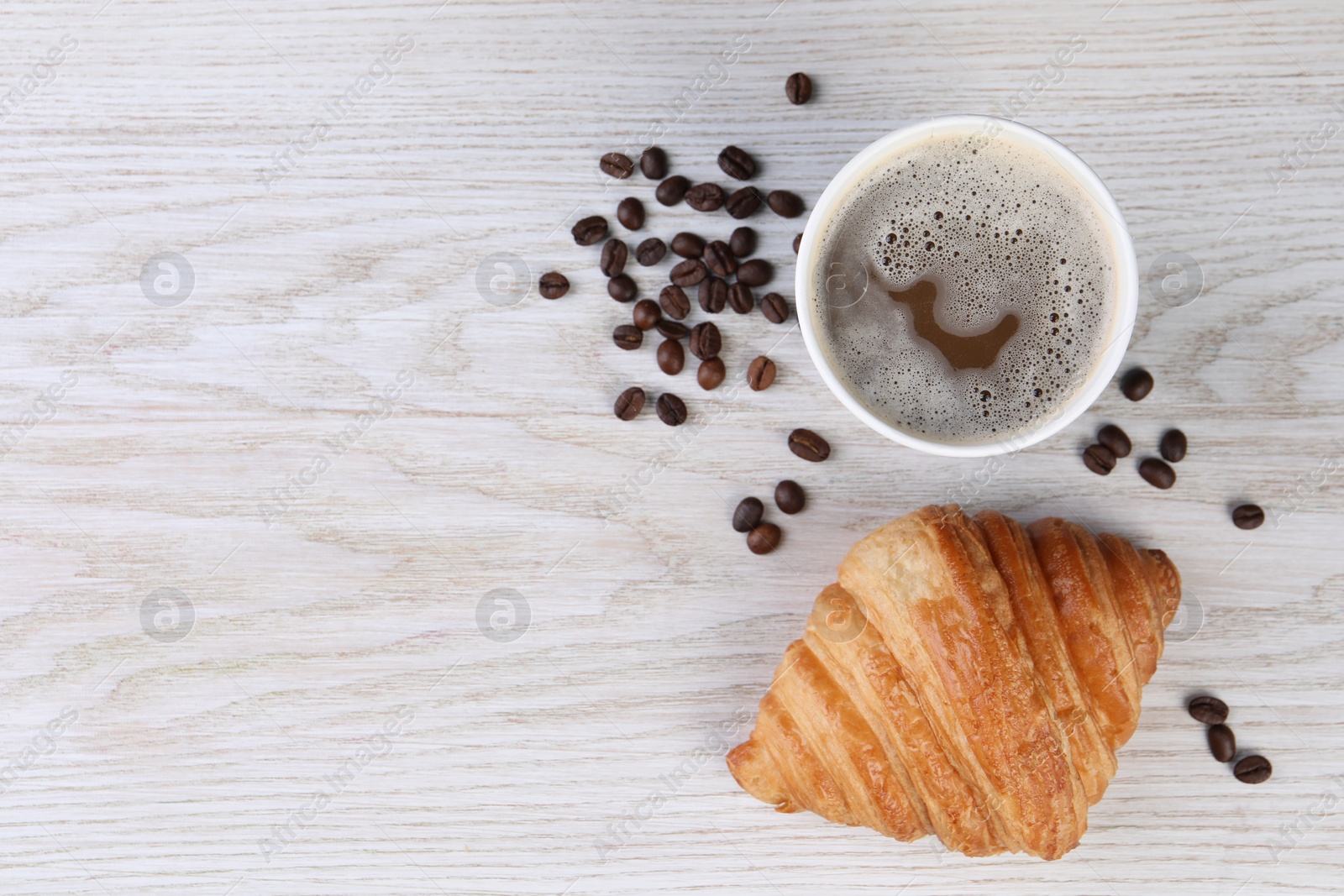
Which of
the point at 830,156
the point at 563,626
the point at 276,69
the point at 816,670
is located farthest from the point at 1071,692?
the point at 276,69

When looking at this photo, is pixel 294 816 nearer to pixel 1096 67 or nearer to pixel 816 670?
pixel 816 670

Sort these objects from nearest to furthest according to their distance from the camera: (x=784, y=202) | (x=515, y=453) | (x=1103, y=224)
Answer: (x=1103, y=224)
(x=784, y=202)
(x=515, y=453)

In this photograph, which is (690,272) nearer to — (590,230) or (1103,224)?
(590,230)

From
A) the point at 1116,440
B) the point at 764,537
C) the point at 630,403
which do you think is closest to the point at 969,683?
the point at 764,537

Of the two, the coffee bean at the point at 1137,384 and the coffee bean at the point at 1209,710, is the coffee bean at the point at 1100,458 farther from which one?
the coffee bean at the point at 1209,710

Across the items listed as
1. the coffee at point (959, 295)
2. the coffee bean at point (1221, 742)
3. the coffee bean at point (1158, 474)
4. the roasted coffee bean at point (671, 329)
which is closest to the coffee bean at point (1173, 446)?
the coffee bean at point (1158, 474)

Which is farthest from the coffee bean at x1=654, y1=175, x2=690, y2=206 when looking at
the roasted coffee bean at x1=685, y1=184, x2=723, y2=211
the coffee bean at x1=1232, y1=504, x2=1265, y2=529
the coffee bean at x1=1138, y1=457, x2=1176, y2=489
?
the coffee bean at x1=1232, y1=504, x2=1265, y2=529

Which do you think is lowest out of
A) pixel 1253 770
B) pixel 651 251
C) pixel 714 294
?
pixel 1253 770
